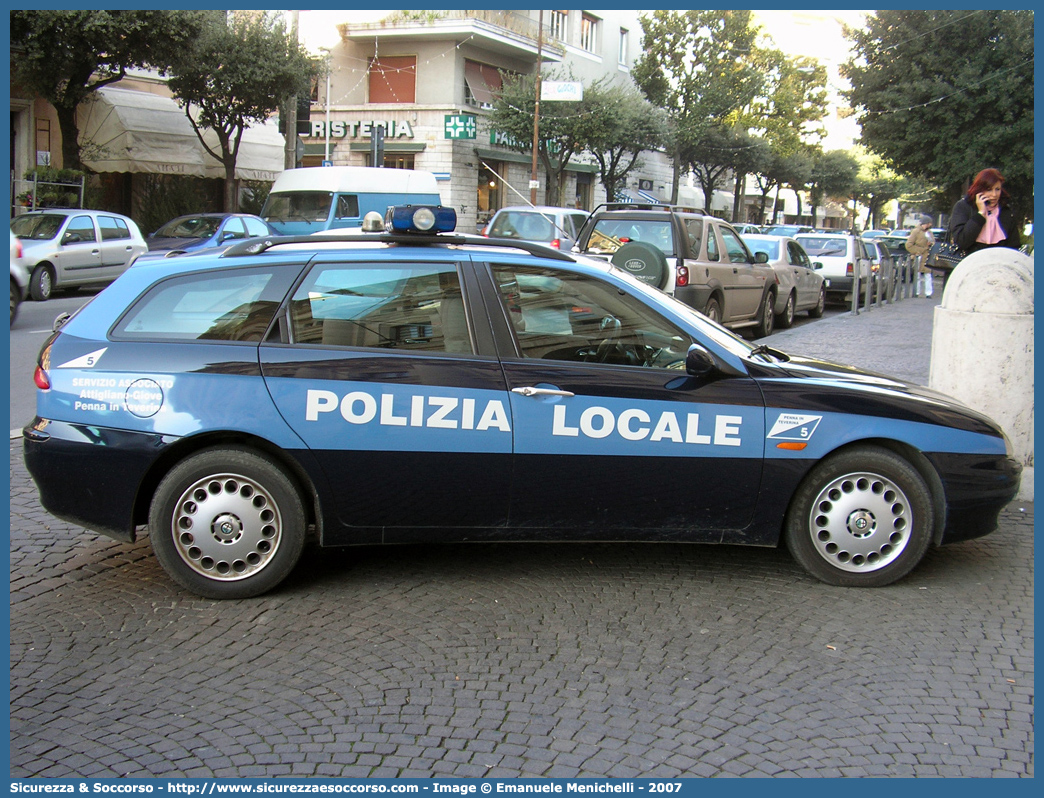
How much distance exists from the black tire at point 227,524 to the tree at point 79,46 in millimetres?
20034

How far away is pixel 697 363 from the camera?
441 cm

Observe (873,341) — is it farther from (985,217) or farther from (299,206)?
(299,206)

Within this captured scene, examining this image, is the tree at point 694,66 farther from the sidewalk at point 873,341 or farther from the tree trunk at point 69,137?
the sidewalk at point 873,341

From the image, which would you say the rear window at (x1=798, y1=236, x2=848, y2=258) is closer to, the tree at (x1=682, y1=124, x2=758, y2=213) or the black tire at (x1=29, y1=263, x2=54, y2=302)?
the black tire at (x1=29, y1=263, x2=54, y2=302)

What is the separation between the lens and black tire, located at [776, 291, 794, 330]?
16.0 meters

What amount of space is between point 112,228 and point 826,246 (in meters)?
14.9

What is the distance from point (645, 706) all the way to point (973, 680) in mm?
1296

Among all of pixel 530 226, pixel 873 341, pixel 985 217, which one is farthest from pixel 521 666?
pixel 530 226

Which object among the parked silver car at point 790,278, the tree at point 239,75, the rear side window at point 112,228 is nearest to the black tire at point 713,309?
the parked silver car at point 790,278

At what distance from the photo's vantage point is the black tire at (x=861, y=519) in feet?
14.7

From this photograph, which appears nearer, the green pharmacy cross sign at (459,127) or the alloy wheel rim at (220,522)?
the alloy wheel rim at (220,522)

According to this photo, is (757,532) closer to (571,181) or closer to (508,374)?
(508,374)

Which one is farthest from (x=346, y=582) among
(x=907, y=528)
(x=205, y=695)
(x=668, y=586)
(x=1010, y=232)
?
(x=1010, y=232)

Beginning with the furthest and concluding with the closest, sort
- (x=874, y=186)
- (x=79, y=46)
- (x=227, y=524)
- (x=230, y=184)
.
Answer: (x=874, y=186) < (x=230, y=184) < (x=79, y=46) < (x=227, y=524)
